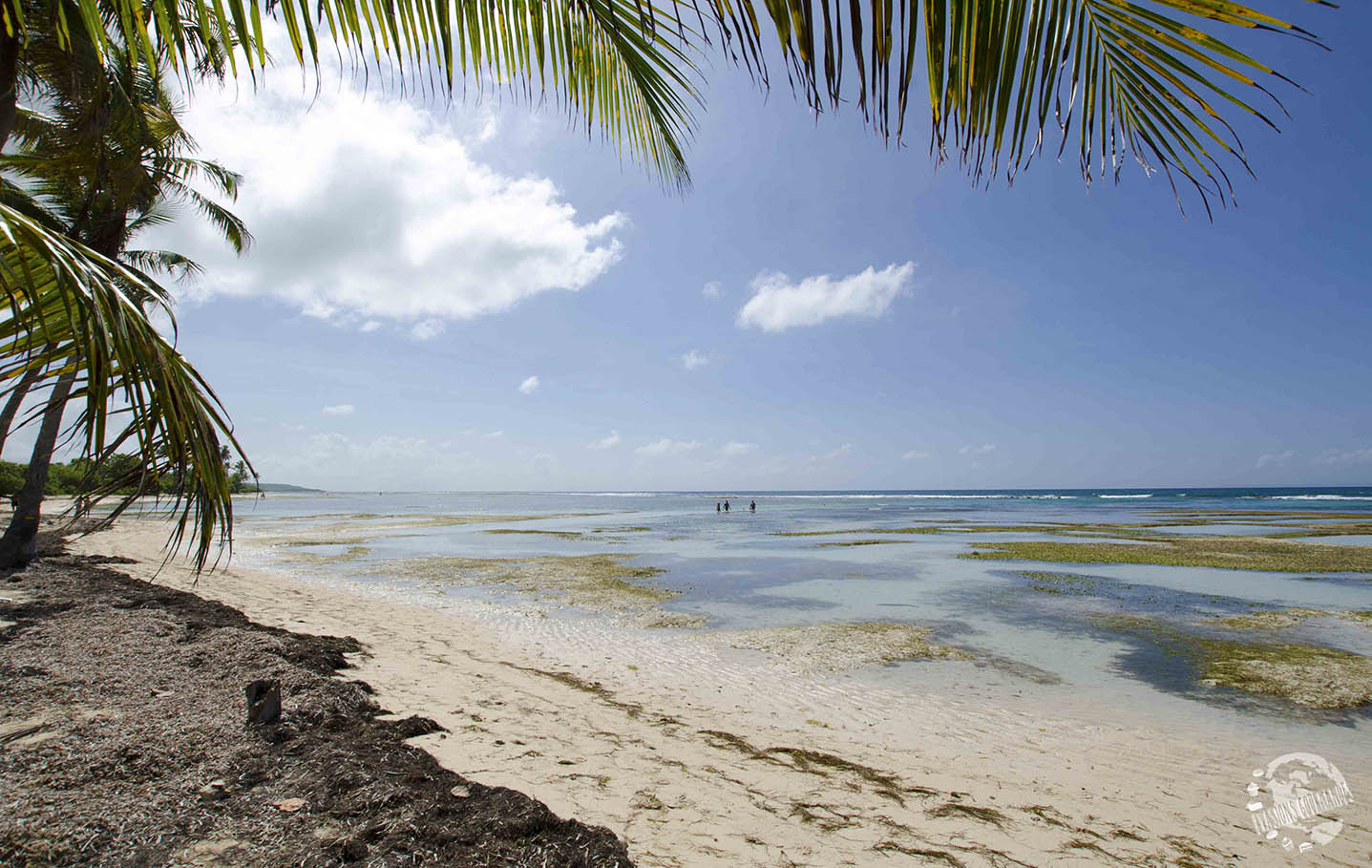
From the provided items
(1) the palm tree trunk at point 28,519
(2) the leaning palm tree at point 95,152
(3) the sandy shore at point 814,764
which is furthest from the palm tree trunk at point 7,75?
(1) the palm tree trunk at point 28,519

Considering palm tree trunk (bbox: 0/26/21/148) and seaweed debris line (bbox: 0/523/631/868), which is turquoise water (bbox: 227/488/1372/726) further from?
palm tree trunk (bbox: 0/26/21/148)

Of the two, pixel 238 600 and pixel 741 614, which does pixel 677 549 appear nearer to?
pixel 741 614

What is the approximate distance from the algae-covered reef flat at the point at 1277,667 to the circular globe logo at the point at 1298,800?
7.06 feet

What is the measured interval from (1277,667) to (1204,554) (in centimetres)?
1745

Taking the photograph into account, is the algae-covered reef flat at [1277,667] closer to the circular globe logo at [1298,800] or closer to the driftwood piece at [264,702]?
the circular globe logo at [1298,800]

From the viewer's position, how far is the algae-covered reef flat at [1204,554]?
19062mm

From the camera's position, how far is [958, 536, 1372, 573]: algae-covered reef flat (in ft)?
62.5

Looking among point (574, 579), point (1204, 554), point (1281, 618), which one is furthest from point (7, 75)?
point (1204, 554)

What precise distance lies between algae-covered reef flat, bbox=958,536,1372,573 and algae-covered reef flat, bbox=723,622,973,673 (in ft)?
41.8

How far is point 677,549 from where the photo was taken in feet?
81.0

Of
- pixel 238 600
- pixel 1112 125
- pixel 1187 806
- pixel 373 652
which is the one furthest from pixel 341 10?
pixel 238 600

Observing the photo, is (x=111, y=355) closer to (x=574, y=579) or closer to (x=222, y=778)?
(x=222, y=778)

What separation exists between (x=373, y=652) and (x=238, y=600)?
17.1ft

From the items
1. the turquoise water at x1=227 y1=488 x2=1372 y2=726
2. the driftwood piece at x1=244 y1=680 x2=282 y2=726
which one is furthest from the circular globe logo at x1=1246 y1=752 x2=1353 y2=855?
the driftwood piece at x1=244 y1=680 x2=282 y2=726
